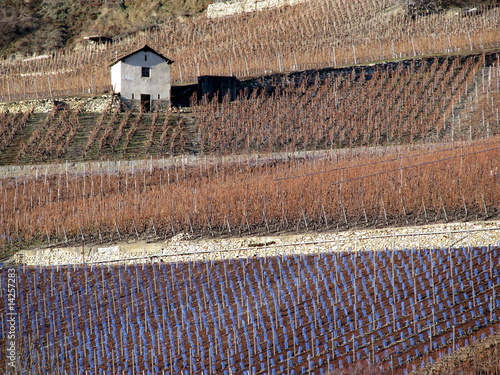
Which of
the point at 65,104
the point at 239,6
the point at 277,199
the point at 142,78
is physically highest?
the point at 239,6

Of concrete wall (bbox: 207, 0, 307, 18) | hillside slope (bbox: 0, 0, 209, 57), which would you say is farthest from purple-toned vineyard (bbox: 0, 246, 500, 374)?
hillside slope (bbox: 0, 0, 209, 57)

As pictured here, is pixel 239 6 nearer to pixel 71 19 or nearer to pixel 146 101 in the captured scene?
pixel 71 19

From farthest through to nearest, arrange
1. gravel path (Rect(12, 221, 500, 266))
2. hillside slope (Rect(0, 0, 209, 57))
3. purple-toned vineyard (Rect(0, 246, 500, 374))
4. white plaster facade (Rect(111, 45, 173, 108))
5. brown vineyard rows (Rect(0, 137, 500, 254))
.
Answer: hillside slope (Rect(0, 0, 209, 57)) → white plaster facade (Rect(111, 45, 173, 108)) → brown vineyard rows (Rect(0, 137, 500, 254)) → gravel path (Rect(12, 221, 500, 266)) → purple-toned vineyard (Rect(0, 246, 500, 374))

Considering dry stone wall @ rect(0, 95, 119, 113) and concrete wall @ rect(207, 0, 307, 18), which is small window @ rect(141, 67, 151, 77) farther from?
concrete wall @ rect(207, 0, 307, 18)

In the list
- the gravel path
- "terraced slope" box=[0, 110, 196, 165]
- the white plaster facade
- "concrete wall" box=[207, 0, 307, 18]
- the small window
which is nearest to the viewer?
the gravel path

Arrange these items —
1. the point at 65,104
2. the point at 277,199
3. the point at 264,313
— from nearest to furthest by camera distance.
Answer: the point at 264,313, the point at 277,199, the point at 65,104

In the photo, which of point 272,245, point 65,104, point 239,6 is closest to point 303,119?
point 65,104

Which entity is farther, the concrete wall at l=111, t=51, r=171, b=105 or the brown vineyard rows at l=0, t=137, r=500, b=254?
the concrete wall at l=111, t=51, r=171, b=105
